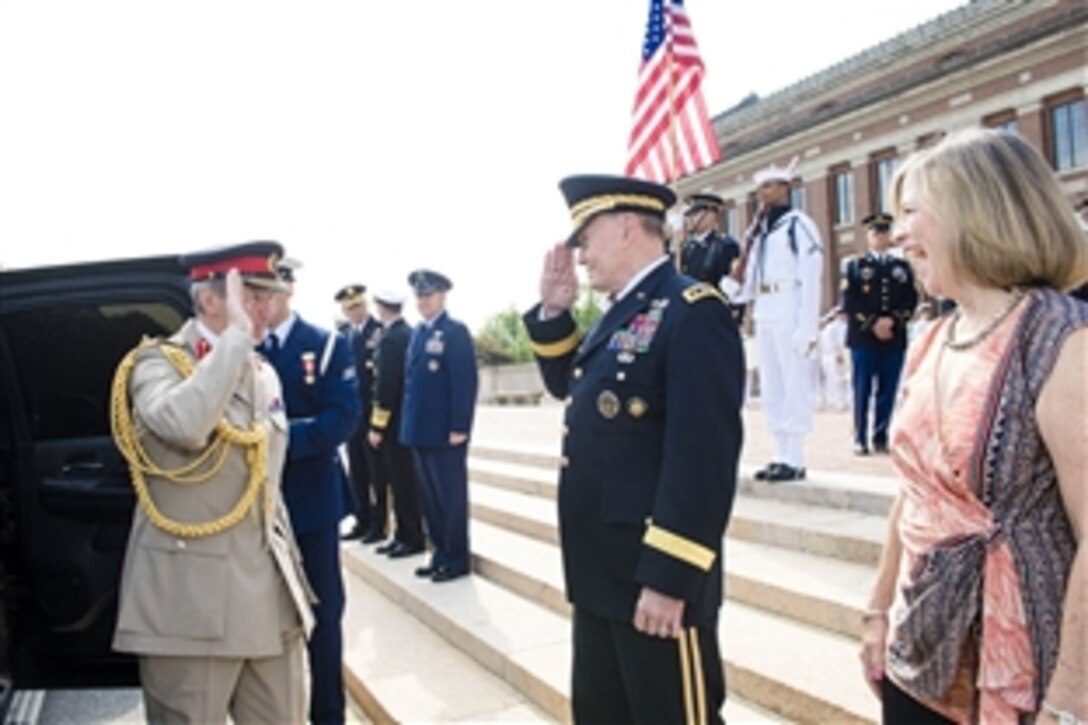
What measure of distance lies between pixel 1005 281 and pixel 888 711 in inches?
37.0

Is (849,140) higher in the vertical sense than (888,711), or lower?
higher

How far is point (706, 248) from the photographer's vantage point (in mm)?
6605

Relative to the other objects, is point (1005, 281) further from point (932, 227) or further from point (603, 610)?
point (603, 610)

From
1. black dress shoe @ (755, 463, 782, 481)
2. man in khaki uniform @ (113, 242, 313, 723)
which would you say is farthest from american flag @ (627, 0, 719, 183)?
man in khaki uniform @ (113, 242, 313, 723)

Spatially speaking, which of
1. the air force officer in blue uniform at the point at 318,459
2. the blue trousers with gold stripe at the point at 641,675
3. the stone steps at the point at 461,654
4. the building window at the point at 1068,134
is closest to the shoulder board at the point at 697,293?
the blue trousers with gold stripe at the point at 641,675

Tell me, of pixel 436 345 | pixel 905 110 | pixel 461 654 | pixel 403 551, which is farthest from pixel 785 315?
pixel 905 110

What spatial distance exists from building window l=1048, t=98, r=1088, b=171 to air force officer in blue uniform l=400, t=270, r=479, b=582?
2614 centimetres

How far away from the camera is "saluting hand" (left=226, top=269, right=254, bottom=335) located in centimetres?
261

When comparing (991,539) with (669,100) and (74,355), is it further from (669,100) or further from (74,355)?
(669,100)

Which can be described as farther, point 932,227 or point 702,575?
point 702,575

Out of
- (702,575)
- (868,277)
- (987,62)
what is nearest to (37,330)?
(702,575)

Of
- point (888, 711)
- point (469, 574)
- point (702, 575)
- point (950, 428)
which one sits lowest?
point (469, 574)

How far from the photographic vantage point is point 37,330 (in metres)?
3.47

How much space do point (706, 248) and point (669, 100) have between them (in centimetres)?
182
